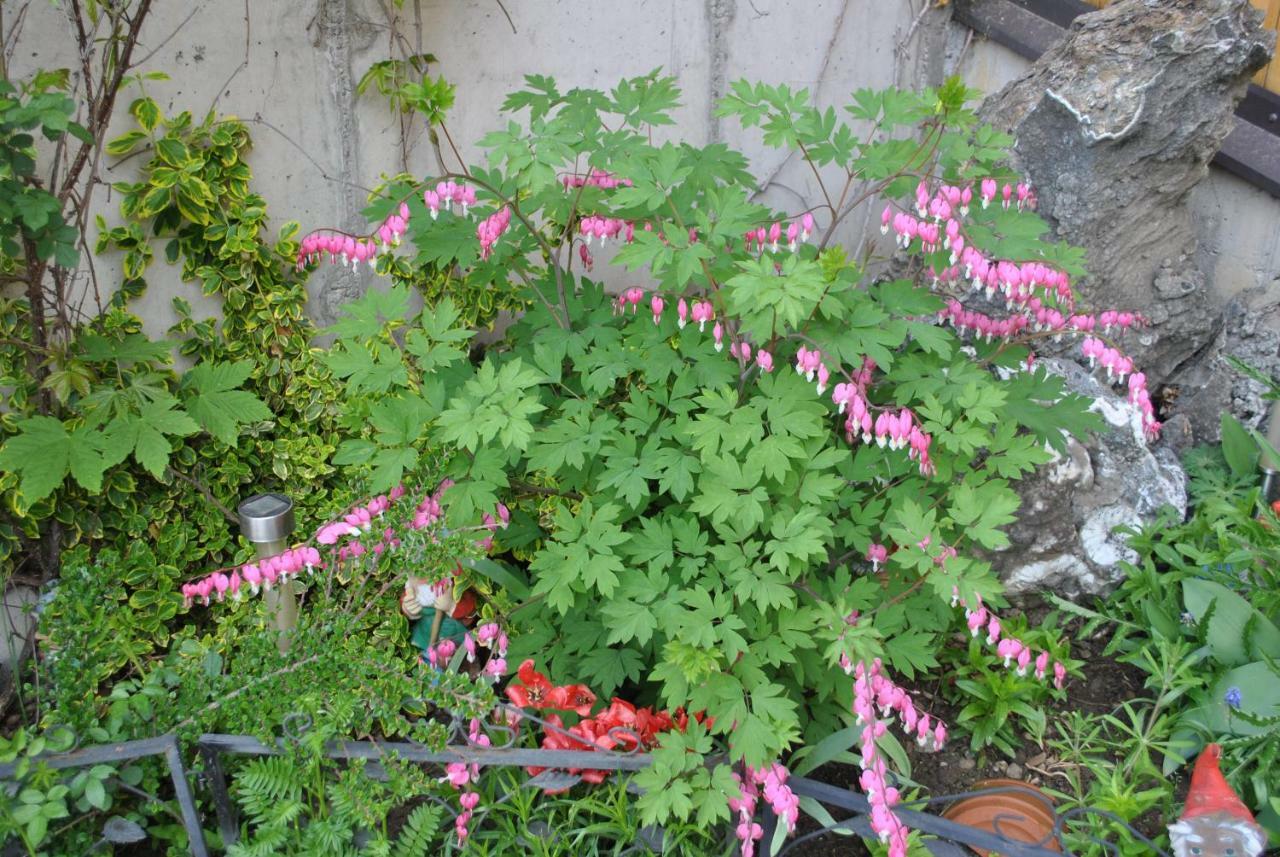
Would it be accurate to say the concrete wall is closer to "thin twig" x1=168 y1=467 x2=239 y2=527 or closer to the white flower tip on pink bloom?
"thin twig" x1=168 y1=467 x2=239 y2=527

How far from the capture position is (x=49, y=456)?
2438 mm

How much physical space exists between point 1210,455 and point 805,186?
186 cm

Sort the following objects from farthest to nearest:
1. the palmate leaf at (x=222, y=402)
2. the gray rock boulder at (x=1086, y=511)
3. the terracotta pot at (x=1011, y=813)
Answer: the gray rock boulder at (x=1086, y=511) → the palmate leaf at (x=222, y=402) → the terracotta pot at (x=1011, y=813)

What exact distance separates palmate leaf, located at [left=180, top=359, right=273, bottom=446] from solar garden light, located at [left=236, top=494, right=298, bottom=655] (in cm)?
19

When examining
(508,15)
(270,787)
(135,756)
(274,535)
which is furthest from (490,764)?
(508,15)

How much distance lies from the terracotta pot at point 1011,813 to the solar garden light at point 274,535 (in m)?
1.76

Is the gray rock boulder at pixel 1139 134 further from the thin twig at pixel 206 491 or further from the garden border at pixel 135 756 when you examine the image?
the garden border at pixel 135 756

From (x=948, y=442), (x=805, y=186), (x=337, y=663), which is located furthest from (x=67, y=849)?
(x=805, y=186)

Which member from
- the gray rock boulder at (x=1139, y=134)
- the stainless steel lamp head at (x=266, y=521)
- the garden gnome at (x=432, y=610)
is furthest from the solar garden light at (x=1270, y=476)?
the stainless steel lamp head at (x=266, y=521)

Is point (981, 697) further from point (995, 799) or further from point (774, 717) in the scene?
point (774, 717)

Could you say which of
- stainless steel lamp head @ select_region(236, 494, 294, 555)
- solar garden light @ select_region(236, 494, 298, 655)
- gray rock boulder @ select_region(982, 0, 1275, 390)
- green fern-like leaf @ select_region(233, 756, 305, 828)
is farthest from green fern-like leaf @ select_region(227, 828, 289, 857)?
gray rock boulder @ select_region(982, 0, 1275, 390)

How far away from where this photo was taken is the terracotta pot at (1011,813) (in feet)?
7.85

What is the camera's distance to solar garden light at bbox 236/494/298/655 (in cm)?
260

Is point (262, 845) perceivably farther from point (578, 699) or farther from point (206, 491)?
point (206, 491)
